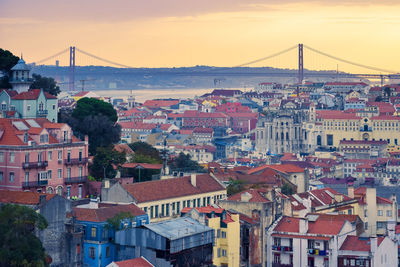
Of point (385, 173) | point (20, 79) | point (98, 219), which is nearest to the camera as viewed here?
point (98, 219)

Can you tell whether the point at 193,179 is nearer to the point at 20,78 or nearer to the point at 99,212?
the point at 99,212

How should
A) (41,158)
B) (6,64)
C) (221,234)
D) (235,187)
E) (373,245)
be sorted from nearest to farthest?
(373,245)
(221,234)
(41,158)
(235,187)
(6,64)

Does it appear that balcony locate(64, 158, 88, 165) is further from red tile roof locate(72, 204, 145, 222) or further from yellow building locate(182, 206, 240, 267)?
yellow building locate(182, 206, 240, 267)

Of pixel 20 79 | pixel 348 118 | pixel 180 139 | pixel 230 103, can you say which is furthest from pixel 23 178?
pixel 230 103

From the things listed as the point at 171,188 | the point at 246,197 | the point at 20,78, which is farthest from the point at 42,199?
the point at 20,78

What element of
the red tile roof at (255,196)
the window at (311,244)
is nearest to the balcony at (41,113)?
the red tile roof at (255,196)

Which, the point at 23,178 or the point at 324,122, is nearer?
the point at 23,178

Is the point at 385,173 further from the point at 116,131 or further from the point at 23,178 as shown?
the point at 23,178
